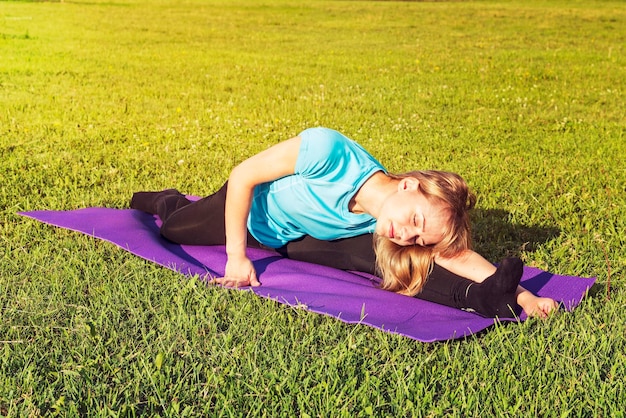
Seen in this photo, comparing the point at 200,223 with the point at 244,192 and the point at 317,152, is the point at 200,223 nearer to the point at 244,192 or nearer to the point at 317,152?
the point at 244,192

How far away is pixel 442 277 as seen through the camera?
161 inches

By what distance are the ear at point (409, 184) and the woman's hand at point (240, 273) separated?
96 centimetres

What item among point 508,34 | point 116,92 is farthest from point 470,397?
point 508,34

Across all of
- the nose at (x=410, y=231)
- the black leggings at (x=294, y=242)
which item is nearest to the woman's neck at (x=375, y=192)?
the nose at (x=410, y=231)

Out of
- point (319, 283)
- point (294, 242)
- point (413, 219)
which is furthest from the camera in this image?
point (294, 242)

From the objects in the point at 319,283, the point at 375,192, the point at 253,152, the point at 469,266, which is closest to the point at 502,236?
the point at 469,266

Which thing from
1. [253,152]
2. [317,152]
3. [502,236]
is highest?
[317,152]

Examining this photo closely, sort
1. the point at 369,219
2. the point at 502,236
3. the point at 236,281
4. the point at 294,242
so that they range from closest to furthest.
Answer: the point at 236,281, the point at 369,219, the point at 294,242, the point at 502,236

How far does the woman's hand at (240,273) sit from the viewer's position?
4.09 meters

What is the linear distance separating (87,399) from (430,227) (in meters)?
1.90

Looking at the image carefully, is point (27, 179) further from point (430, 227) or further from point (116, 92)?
point (116, 92)

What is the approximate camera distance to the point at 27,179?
6090 mm

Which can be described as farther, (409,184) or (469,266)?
(469,266)

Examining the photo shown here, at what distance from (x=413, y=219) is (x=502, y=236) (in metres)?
1.62
